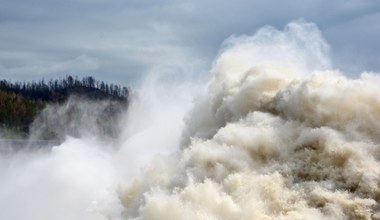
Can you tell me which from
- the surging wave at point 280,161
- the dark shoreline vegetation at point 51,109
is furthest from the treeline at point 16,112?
the surging wave at point 280,161

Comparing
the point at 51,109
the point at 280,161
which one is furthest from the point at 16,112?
the point at 280,161

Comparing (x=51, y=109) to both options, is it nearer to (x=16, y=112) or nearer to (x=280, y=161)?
(x=16, y=112)

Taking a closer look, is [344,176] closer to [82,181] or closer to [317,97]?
[317,97]

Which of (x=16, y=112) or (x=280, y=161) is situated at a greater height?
(x=16, y=112)

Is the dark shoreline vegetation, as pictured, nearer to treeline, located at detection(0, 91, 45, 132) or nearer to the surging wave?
treeline, located at detection(0, 91, 45, 132)

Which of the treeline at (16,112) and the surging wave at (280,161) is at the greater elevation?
the treeline at (16,112)

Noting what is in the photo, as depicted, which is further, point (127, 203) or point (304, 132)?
point (127, 203)

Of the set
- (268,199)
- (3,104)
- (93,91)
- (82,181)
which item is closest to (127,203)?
(268,199)

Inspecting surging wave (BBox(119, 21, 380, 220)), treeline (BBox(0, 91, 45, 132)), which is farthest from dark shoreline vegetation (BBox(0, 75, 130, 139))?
surging wave (BBox(119, 21, 380, 220))

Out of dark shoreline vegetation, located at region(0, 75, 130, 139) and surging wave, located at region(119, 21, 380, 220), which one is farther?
dark shoreline vegetation, located at region(0, 75, 130, 139)

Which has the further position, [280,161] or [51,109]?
[51,109]

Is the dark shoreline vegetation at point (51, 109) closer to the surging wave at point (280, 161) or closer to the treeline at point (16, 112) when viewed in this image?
the treeline at point (16, 112)
